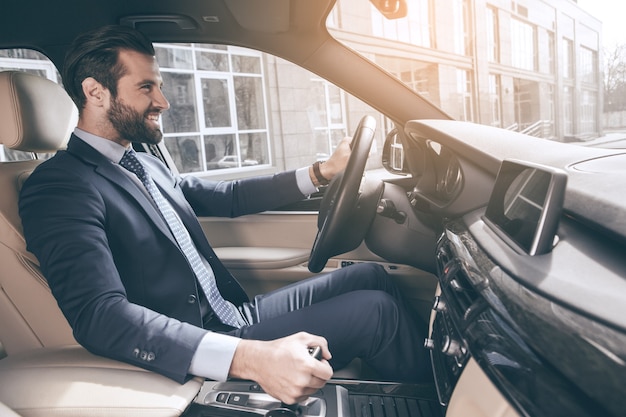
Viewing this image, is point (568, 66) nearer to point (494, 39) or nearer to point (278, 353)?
point (278, 353)

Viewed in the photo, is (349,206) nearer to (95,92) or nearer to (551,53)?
(95,92)

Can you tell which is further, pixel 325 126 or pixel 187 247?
pixel 325 126

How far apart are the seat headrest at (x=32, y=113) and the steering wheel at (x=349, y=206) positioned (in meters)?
0.83

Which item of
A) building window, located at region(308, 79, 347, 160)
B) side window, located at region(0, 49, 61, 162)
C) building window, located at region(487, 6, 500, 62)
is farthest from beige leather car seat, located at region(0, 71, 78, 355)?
building window, located at region(308, 79, 347, 160)

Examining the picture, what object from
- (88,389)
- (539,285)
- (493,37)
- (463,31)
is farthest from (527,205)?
(463,31)

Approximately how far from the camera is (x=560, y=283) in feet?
1.83

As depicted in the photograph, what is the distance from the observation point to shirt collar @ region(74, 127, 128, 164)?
135cm

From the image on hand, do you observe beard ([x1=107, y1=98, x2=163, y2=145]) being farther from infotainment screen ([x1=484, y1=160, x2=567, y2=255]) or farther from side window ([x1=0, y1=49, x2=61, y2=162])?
infotainment screen ([x1=484, y1=160, x2=567, y2=255])

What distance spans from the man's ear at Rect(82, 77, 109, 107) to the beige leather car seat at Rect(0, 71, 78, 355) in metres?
0.10

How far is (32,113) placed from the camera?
1311 millimetres

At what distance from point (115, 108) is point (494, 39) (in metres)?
3.48

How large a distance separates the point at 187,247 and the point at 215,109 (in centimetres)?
615

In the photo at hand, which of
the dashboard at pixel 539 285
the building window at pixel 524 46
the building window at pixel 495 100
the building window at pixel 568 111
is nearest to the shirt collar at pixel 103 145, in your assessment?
the dashboard at pixel 539 285

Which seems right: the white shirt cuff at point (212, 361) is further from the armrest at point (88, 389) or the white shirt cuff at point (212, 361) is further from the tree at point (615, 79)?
the tree at point (615, 79)
